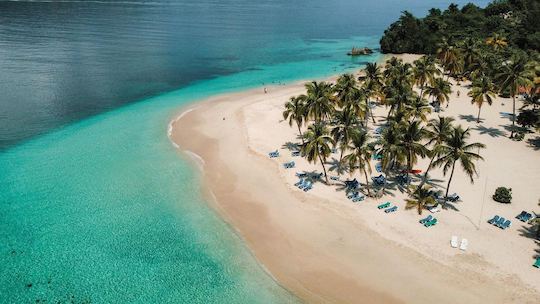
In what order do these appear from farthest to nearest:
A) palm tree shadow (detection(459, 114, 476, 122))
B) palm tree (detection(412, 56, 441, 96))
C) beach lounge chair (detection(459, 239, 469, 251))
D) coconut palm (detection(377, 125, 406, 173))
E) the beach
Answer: palm tree (detection(412, 56, 441, 96))
palm tree shadow (detection(459, 114, 476, 122))
coconut palm (detection(377, 125, 406, 173))
beach lounge chair (detection(459, 239, 469, 251))
the beach

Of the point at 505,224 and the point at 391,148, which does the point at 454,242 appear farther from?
the point at 391,148

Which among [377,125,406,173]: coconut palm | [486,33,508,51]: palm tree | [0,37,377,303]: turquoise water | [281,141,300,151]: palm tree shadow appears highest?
[486,33,508,51]: palm tree

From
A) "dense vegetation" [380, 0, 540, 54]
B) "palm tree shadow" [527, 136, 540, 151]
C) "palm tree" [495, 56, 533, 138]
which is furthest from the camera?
"dense vegetation" [380, 0, 540, 54]

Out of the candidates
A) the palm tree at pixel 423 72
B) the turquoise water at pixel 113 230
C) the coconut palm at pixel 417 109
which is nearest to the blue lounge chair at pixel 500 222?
the coconut palm at pixel 417 109

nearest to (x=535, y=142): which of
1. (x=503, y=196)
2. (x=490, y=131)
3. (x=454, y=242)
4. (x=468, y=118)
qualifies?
(x=490, y=131)

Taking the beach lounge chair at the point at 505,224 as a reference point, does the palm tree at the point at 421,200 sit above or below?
above

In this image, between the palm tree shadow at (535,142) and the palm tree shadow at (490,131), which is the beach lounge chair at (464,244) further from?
the palm tree shadow at (490,131)

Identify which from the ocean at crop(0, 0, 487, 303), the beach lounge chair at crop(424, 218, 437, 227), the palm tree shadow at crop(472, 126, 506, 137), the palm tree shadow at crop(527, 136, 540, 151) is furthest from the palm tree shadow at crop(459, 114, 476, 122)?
the ocean at crop(0, 0, 487, 303)

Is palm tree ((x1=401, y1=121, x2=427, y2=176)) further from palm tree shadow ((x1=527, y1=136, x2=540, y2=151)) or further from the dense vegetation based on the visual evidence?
the dense vegetation
